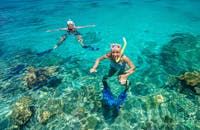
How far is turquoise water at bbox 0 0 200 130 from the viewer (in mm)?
9297

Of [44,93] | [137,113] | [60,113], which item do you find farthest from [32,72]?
[137,113]

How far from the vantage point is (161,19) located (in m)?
23.4

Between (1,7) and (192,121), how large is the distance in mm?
32977

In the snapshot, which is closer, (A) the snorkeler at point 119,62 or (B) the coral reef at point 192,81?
(A) the snorkeler at point 119,62

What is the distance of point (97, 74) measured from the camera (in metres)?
12.5

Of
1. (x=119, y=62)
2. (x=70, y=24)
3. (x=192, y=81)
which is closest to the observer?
(x=119, y=62)

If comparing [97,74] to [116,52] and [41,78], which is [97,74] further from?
[116,52]

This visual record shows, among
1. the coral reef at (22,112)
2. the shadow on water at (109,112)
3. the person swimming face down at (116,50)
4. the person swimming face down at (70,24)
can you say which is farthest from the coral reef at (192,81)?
the person swimming face down at (70,24)

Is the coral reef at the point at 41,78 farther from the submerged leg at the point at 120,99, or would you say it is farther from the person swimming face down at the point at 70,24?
the submerged leg at the point at 120,99

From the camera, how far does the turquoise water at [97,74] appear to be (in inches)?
366

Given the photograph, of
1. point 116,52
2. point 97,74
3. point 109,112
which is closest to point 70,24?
point 97,74

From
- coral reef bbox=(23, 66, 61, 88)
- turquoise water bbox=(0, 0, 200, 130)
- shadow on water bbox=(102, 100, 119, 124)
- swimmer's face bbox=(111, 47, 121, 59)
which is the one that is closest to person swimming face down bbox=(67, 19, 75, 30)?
turquoise water bbox=(0, 0, 200, 130)

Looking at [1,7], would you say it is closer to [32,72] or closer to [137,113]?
[32,72]

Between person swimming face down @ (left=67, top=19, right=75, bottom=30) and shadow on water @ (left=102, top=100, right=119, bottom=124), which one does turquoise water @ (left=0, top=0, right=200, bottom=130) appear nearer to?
shadow on water @ (left=102, top=100, right=119, bottom=124)
